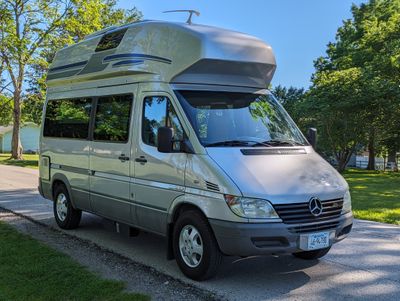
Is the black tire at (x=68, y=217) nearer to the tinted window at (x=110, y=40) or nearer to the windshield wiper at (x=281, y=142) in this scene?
the tinted window at (x=110, y=40)

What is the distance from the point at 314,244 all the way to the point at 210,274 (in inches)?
46.5

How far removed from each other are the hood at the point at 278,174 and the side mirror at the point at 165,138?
0.49 metres

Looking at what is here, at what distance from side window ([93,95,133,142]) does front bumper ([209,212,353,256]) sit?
7.58 ft

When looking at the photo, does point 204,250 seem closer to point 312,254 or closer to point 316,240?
point 316,240

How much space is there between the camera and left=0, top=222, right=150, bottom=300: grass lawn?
504cm

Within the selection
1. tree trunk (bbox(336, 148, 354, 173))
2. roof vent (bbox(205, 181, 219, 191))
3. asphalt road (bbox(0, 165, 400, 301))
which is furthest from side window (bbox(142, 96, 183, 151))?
tree trunk (bbox(336, 148, 354, 173))

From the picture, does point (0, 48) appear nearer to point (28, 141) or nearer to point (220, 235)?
point (220, 235)

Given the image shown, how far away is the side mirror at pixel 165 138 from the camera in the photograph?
5598 millimetres

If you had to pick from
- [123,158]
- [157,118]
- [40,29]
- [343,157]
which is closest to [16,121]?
[40,29]

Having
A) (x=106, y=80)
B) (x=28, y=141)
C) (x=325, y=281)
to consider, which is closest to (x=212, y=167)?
(x=325, y=281)

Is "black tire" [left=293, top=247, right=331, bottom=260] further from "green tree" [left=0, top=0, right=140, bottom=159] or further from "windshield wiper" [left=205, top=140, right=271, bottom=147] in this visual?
"green tree" [left=0, top=0, right=140, bottom=159]

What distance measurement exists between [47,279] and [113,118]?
259 centimetres

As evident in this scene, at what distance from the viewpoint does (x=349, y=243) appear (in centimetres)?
764

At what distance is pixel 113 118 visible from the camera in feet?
23.6
